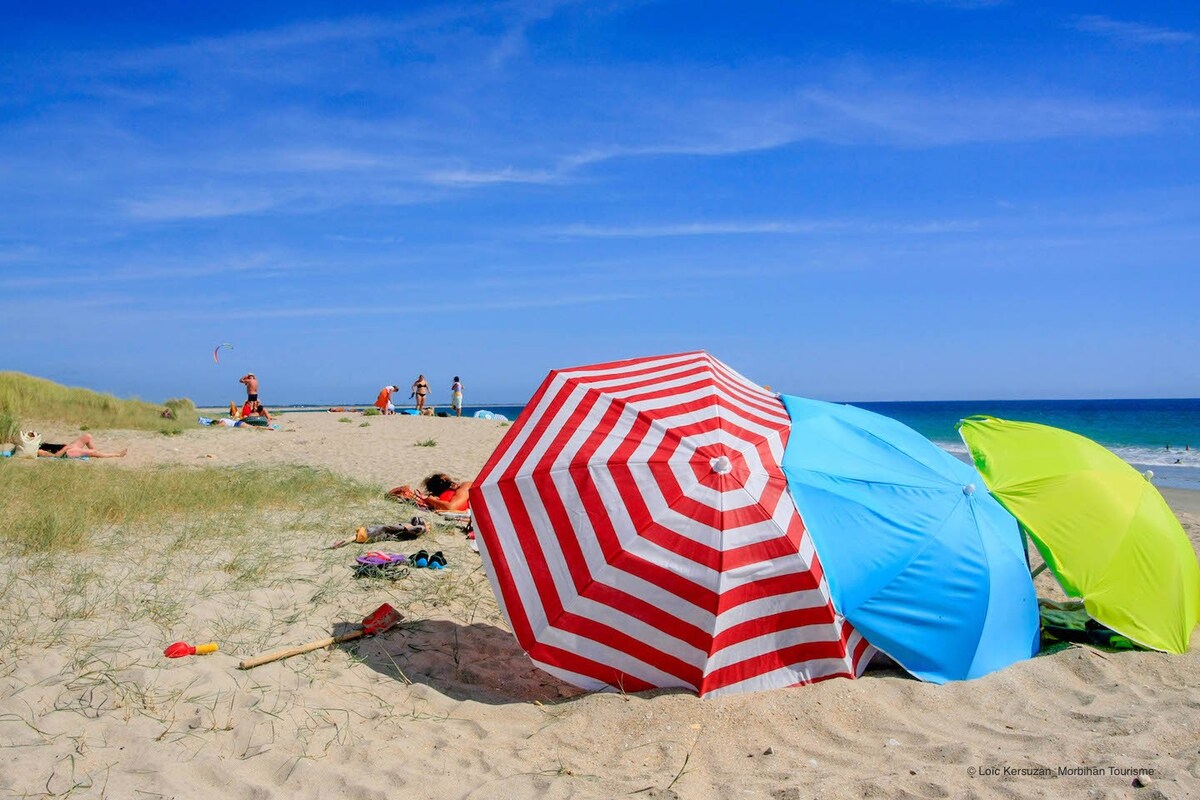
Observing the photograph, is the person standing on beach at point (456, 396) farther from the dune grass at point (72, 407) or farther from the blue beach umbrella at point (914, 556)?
the blue beach umbrella at point (914, 556)

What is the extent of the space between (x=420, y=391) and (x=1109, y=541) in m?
29.0

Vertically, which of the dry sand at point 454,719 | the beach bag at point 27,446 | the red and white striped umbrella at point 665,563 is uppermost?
the red and white striped umbrella at point 665,563

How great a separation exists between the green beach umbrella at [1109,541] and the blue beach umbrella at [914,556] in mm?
257

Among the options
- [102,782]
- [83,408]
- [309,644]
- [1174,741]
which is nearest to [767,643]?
[1174,741]

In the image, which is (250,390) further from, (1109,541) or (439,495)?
(1109,541)

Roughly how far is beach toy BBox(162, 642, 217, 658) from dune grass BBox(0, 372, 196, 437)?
53.7 ft

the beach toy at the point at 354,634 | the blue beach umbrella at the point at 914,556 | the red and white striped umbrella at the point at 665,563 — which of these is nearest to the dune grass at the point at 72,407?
the beach toy at the point at 354,634

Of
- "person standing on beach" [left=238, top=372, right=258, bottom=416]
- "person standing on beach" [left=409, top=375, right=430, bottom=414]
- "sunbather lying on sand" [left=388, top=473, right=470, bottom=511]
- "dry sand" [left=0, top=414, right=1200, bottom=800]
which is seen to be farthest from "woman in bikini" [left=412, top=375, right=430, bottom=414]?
"dry sand" [left=0, top=414, right=1200, bottom=800]

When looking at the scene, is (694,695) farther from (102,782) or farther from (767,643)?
(102,782)

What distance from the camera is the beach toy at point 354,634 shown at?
4.54m

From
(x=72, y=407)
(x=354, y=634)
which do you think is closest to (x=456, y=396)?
(x=72, y=407)

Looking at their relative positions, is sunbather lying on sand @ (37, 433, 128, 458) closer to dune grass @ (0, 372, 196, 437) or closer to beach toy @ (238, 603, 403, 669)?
dune grass @ (0, 372, 196, 437)

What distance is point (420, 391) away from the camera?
3203cm

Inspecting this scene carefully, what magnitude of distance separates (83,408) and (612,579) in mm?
20043
